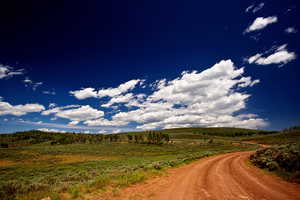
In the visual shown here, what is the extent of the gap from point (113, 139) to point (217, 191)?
5240 inches

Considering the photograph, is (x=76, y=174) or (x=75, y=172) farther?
(x=75, y=172)

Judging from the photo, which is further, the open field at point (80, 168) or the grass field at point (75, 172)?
the open field at point (80, 168)

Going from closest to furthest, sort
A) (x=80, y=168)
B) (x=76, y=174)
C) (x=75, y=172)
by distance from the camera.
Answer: (x=76, y=174), (x=75, y=172), (x=80, y=168)

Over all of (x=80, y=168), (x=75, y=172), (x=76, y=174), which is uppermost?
(x=76, y=174)

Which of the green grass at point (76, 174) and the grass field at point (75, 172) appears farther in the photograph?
the green grass at point (76, 174)

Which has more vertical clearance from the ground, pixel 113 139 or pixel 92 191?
pixel 92 191

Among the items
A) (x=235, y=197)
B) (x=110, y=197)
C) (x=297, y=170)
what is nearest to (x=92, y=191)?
(x=110, y=197)

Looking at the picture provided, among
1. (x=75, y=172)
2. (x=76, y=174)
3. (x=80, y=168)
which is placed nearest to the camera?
(x=76, y=174)

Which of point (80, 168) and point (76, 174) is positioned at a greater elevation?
point (76, 174)

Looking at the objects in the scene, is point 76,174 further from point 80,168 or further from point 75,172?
point 80,168

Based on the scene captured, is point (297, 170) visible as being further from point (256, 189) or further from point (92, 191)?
point (92, 191)

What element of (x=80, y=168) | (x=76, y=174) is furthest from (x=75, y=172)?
(x=80, y=168)

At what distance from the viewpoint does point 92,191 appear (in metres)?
9.02

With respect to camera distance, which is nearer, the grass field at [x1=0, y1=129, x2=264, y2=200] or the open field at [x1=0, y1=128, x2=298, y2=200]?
the grass field at [x1=0, y1=129, x2=264, y2=200]
